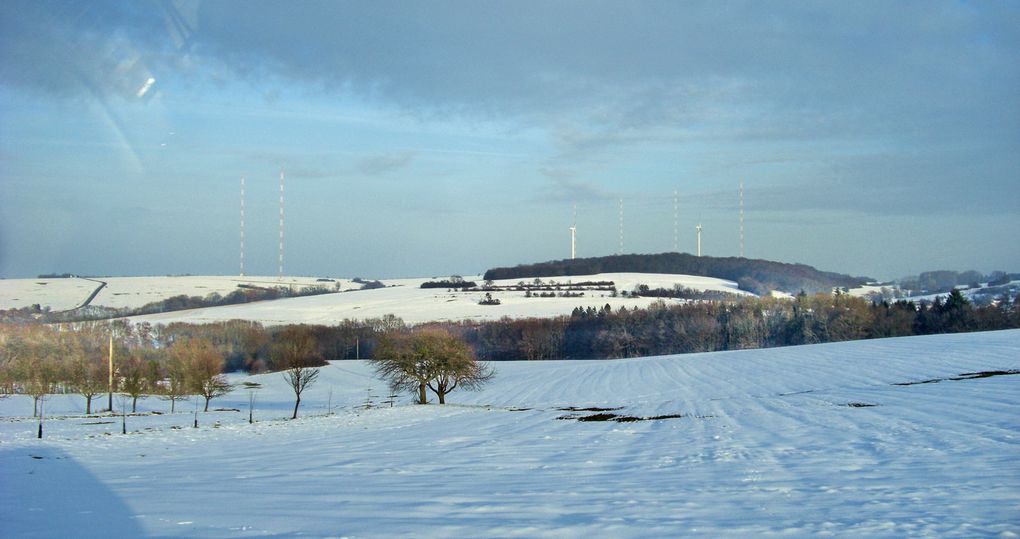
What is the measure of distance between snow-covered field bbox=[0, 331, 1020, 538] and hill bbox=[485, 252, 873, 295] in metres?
132

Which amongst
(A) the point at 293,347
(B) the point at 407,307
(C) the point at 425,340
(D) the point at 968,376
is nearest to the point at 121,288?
(A) the point at 293,347

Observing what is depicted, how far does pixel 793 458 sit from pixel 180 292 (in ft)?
401

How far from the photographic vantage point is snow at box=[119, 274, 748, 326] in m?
110

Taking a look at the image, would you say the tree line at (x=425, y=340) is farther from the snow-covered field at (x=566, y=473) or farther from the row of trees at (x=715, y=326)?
the snow-covered field at (x=566, y=473)

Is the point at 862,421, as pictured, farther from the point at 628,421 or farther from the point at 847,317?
the point at 847,317

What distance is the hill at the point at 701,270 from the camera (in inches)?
6358

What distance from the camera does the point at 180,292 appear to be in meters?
118

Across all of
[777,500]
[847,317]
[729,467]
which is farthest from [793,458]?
[847,317]

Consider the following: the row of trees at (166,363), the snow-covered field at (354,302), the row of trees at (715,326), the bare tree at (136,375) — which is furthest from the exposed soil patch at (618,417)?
the row of trees at (715,326)

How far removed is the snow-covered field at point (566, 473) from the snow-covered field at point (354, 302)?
6518cm

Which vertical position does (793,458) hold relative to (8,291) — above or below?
below

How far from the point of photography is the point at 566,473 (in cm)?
1426

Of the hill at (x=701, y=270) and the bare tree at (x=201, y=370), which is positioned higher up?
the hill at (x=701, y=270)

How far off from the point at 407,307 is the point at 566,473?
114879 mm
